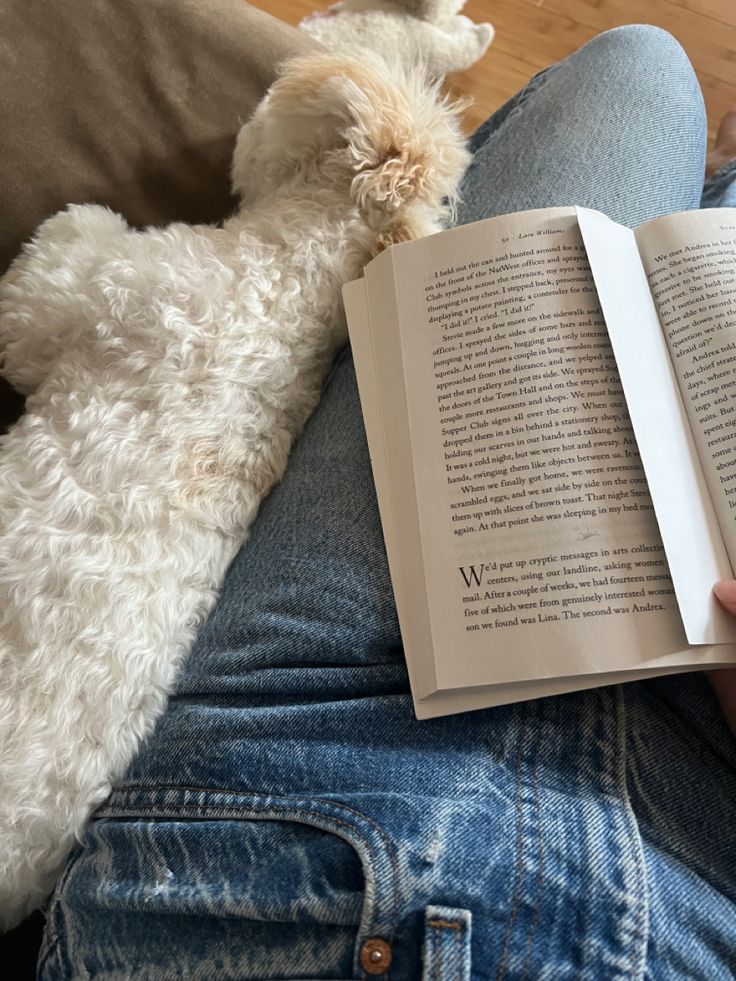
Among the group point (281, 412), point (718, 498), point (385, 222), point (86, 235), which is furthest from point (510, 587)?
point (86, 235)

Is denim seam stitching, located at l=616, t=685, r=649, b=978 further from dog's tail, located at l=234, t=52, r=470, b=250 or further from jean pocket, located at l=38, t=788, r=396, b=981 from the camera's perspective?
dog's tail, located at l=234, t=52, r=470, b=250

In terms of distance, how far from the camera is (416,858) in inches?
18.6

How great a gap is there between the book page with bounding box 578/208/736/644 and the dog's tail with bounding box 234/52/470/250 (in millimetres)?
198

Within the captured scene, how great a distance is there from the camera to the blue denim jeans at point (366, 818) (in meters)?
0.47

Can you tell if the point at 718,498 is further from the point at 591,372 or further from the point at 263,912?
the point at 263,912

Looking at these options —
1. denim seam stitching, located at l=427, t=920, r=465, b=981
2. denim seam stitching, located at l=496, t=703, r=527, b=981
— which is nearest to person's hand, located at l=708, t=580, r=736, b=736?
denim seam stitching, located at l=496, t=703, r=527, b=981

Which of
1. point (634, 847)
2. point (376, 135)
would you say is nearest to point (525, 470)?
point (634, 847)

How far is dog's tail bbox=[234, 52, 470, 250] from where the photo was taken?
2.43ft

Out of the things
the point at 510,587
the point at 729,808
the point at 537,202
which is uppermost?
the point at 537,202

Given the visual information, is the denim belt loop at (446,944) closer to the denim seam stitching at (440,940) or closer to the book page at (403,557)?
the denim seam stitching at (440,940)

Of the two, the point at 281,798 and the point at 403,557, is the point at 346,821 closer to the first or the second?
the point at 281,798

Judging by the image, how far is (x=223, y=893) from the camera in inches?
19.4

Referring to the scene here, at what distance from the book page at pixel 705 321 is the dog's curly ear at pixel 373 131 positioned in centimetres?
24

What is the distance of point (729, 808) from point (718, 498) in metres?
0.24
